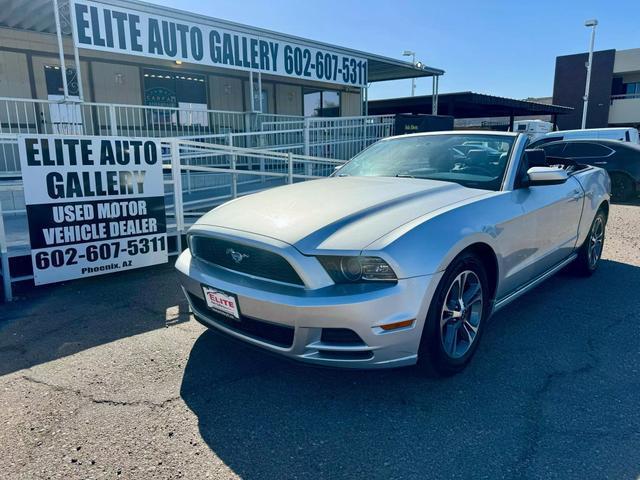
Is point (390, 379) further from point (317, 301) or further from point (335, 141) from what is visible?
point (335, 141)

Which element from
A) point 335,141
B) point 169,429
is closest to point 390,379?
point 169,429

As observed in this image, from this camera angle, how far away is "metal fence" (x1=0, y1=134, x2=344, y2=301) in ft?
15.7

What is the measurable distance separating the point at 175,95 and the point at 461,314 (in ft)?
34.5

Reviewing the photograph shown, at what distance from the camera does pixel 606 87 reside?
1391 inches

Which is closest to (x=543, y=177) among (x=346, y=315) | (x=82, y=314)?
(x=346, y=315)

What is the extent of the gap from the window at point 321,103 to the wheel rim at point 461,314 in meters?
12.6

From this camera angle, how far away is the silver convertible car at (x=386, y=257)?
2486 millimetres

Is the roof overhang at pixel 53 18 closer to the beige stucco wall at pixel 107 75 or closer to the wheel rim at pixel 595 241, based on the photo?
the beige stucco wall at pixel 107 75

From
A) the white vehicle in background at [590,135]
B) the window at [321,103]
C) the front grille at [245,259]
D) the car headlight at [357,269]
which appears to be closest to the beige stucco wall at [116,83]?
the window at [321,103]

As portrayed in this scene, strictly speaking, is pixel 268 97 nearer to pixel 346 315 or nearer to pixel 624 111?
pixel 346 315

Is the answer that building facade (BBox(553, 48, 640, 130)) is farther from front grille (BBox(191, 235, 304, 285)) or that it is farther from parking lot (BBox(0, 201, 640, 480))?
front grille (BBox(191, 235, 304, 285))

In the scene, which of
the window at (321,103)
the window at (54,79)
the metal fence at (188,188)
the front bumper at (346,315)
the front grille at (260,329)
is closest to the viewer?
the front bumper at (346,315)

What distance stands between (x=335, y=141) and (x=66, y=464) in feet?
28.8

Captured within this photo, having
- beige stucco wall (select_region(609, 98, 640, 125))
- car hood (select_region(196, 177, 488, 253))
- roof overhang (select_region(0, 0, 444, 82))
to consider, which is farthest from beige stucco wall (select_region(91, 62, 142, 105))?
beige stucco wall (select_region(609, 98, 640, 125))
